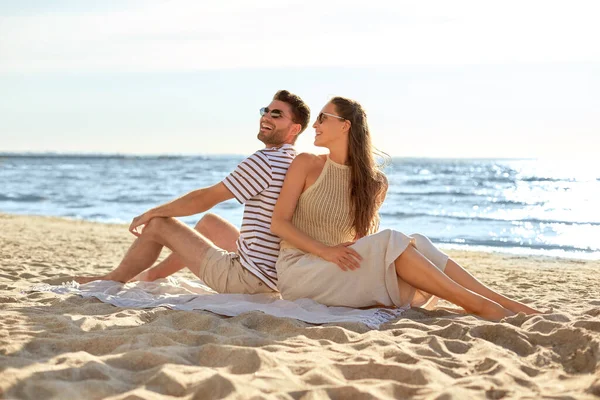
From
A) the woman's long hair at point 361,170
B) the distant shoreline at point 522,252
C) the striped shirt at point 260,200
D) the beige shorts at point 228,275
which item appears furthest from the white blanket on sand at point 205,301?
the distant shoreline at point 522,252

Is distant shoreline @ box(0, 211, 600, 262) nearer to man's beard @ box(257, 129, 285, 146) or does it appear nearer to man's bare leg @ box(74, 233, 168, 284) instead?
man's beard @ box(257, 129, 285, 146)

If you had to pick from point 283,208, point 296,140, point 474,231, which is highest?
point 296,140

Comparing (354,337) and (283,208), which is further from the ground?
(283,208)

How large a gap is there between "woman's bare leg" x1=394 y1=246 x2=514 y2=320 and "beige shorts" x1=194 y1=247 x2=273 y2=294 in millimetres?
1054

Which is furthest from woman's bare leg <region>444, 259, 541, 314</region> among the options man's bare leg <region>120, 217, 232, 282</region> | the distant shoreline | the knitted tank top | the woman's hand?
the distant shoreline

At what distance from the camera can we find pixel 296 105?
523cm

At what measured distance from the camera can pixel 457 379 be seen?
3176 millimetres

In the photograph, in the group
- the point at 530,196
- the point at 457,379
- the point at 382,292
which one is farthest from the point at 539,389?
the point at 530,196

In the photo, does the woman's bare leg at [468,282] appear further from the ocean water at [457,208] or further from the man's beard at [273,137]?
the ocean water at [457,208]

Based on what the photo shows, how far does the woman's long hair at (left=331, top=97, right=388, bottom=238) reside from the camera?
494 cm

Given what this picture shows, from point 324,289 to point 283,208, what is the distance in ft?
1.96

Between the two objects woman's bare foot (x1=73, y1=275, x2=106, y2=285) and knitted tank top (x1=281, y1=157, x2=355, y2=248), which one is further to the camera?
woman's bare foot (x1=73, y1=275, x2=106, y2=285)

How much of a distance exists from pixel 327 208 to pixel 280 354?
1575mm

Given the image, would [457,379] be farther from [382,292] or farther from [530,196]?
[530,196]
